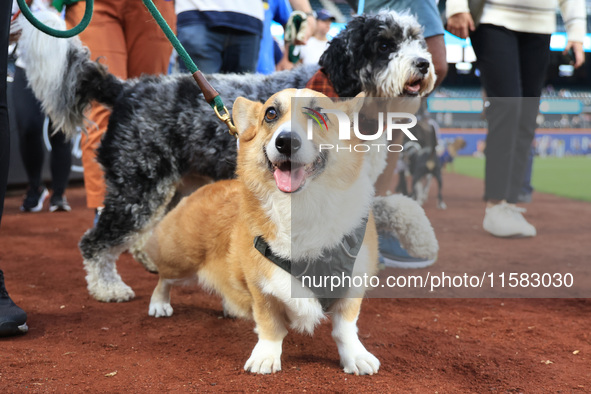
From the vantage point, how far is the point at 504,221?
2.85m

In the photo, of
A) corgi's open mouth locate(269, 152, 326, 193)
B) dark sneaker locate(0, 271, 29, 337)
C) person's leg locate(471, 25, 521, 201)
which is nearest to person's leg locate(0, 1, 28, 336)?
dark sneaker locate(0, 271, 29, 337)

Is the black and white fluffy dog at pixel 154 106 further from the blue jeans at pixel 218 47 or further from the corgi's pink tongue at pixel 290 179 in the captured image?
the corgi's pink tongue at pixel 290 179

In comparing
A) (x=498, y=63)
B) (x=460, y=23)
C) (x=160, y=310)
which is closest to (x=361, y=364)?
(x=160, y=310)

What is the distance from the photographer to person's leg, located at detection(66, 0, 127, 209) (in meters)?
3.28

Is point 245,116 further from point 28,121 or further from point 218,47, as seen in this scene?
point 28,121

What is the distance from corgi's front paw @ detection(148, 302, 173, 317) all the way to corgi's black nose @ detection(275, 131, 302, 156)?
120 cm

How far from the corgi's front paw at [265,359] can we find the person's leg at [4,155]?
3.22ft

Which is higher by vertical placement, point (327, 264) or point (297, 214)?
point (297, 214)

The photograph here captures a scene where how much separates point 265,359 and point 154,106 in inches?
60.6

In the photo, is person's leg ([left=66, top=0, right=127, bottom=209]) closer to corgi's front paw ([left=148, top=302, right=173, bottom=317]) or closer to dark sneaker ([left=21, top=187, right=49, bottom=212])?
corgi's front paw ([left=148, top=302, right=173, bottom=317])

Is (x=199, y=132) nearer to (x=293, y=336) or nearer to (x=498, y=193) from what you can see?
(x=293, y=336)

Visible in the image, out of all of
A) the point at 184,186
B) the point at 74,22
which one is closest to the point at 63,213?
the point at 74,22

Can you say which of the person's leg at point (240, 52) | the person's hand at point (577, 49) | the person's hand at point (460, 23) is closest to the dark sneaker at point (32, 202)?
the person's leg at point (240, 52)

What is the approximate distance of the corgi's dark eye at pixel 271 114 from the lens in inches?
70.5
